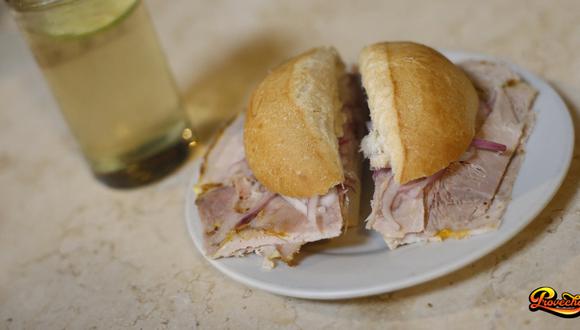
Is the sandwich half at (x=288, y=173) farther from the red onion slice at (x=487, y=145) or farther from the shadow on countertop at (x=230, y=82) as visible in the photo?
the shadow on countertop at (x=230, y=82)

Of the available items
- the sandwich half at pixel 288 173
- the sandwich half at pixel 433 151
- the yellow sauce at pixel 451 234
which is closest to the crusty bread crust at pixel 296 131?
the sandwich half at pixel 288 173

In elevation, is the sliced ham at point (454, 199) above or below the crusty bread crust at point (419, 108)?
below

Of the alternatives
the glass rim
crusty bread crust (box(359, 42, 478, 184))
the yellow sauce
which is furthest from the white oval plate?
the glass rim

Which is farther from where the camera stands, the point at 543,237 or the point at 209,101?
the point at 209,101

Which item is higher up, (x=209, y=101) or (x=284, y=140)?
(x=284, y=140)

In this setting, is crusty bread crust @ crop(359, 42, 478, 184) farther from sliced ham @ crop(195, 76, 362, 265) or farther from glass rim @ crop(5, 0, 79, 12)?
glass rim @ crop(5, 0, 79, 12)

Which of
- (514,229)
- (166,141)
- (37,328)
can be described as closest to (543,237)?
(514,229)

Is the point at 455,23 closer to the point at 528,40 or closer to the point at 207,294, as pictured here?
the point at 528,40

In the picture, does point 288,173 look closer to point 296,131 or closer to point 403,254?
point 296,131
